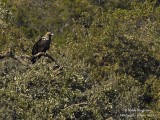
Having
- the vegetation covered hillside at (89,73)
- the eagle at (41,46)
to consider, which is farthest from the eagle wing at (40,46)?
the vegetation covered hillside at (89,73)

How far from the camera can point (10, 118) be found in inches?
421

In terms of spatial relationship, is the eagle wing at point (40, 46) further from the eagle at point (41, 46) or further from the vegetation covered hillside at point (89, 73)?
the vegetation covered hillside at point (89, 73)

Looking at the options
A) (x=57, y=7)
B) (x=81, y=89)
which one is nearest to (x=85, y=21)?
(x=57, y=7)

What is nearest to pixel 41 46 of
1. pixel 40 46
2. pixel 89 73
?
pixel 40 46

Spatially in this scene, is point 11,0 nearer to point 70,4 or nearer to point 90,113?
point 70,4

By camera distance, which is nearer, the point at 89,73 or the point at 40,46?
the point at 40,46

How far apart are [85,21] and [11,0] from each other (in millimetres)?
11322

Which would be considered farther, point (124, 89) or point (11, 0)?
point (11, 0)

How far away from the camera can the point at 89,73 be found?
16.0 m

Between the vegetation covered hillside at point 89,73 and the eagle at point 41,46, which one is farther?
the eagle at point 41,46

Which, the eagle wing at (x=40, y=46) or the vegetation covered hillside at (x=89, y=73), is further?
the eagle wing at (x=40, y=46)

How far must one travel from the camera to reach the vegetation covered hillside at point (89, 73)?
10617mm

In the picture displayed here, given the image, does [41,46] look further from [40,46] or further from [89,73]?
[89,73]

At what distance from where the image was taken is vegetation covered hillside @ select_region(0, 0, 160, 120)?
10.6m
